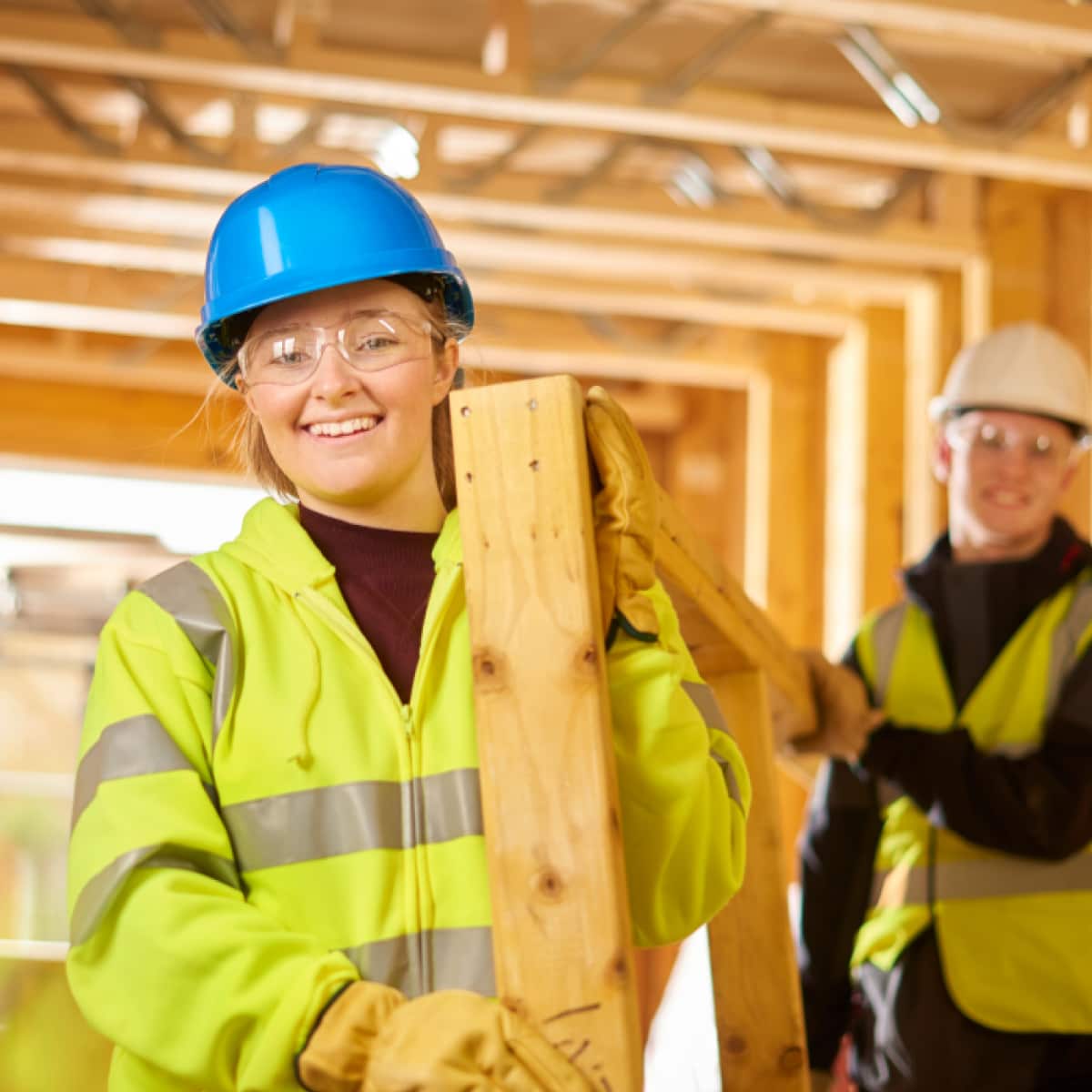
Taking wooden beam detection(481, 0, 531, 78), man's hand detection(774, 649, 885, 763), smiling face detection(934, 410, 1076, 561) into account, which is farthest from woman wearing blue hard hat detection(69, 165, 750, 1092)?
wooden beam detection(481, 0, 531, 78)

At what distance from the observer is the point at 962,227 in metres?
5.30

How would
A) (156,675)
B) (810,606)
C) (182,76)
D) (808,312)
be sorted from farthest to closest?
(810,606)
(808,312)
(182,76)
(156,675)

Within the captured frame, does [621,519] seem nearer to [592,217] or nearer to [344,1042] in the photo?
[344,1042]

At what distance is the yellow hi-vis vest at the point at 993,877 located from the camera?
2.99 m

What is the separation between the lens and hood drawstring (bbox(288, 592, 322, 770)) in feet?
5.09

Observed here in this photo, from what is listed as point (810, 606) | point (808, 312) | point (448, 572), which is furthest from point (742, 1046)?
point (810, 606)

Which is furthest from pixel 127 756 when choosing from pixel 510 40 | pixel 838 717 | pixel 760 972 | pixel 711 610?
pixel 510 40

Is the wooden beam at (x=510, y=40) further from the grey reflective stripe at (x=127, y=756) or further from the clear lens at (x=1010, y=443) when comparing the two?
the grey reflective stripe at (x=127, y=756)

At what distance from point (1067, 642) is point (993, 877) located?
0.47 m

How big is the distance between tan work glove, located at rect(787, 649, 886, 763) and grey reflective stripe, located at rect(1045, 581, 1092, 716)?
12.9 inches

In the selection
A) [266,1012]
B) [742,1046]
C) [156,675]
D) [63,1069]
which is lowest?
[63,1069]

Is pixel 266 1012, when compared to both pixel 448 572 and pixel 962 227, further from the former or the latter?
pixel 962 227

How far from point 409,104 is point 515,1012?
9.87ft

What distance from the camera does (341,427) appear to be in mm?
1691
